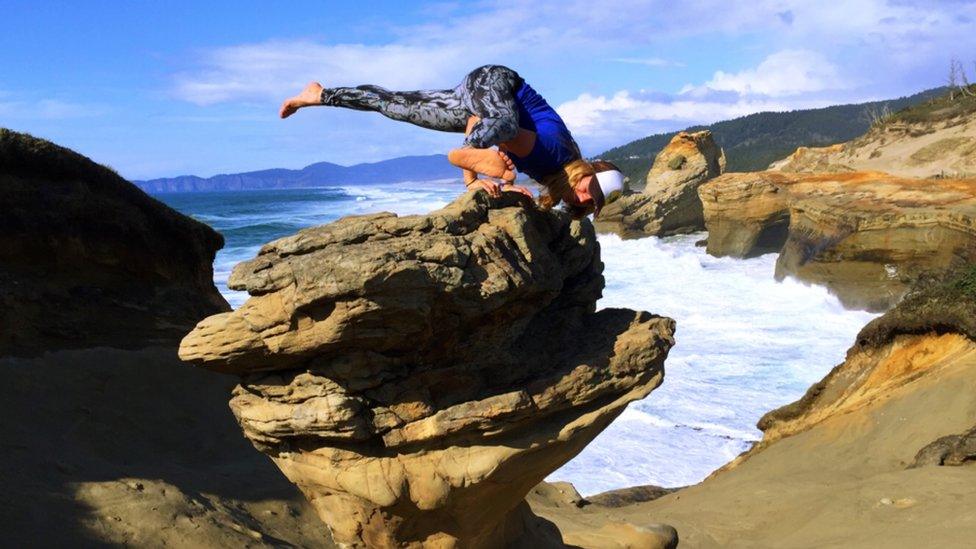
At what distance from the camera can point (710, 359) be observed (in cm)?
1484

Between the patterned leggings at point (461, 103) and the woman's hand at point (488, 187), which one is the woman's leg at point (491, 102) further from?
the woman's hand at point (488, 187)

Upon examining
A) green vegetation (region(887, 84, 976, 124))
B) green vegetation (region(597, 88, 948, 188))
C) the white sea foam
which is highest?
green vegetation (region(597, 88, 948, 188))

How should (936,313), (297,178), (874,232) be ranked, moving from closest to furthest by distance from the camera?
1. (936,313)
2. (874,232)
3. (297,178)

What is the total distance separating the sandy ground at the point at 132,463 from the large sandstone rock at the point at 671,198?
26.1m

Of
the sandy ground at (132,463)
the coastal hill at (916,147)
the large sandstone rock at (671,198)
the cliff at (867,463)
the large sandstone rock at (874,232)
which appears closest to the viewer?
the sandy ground at (132,463)

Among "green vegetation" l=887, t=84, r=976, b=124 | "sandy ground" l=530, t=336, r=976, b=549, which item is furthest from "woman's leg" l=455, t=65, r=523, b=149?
"green vegetation" l=887, t=84, r=976, b=124

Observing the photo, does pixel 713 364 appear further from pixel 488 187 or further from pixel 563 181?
pixel 488 187

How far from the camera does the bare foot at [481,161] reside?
15.3ft

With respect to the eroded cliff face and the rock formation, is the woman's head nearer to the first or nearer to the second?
the rock formation

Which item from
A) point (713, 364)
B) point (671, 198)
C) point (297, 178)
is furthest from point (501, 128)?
point (297, 178)

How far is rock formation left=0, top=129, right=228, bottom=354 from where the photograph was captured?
7.57m

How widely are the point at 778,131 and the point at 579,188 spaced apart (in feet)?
302

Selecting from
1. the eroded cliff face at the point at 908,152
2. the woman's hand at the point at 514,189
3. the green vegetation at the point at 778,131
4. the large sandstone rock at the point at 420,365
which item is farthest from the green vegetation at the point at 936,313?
the green vegetation at the point at 778,131

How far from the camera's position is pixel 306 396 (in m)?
4.30
